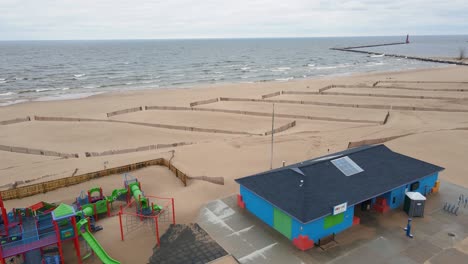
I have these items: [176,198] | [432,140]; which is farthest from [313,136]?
[176,198]

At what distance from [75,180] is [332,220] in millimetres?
17519

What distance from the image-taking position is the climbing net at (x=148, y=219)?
18.0m

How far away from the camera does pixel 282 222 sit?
17047 mm

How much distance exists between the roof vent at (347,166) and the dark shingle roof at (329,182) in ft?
0.79

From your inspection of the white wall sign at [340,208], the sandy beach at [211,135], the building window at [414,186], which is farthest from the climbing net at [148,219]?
the building window at [414,186]

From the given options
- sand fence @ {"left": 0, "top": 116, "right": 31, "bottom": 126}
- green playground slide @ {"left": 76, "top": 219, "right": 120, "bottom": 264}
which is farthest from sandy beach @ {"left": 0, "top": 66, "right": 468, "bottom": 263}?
sand fence @ {"left": 0, "top": 116, "right": 31, "bottom": 126}

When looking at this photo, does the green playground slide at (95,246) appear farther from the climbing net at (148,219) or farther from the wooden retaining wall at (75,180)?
the wooden retaining wall at (75,180)

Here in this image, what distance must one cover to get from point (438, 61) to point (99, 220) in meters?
133

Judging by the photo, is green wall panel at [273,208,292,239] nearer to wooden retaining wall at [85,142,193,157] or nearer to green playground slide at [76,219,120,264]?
green playground slide at [76,219,120,264]

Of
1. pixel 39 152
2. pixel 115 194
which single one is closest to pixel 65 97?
pixel 39 152

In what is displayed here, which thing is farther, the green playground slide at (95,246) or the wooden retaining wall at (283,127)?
the wooden retaining wall at (283,127)

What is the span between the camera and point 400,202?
65.6 ft

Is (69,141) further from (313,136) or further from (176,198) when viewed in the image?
(313,136)

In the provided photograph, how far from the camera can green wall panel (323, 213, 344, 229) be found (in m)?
16.5
